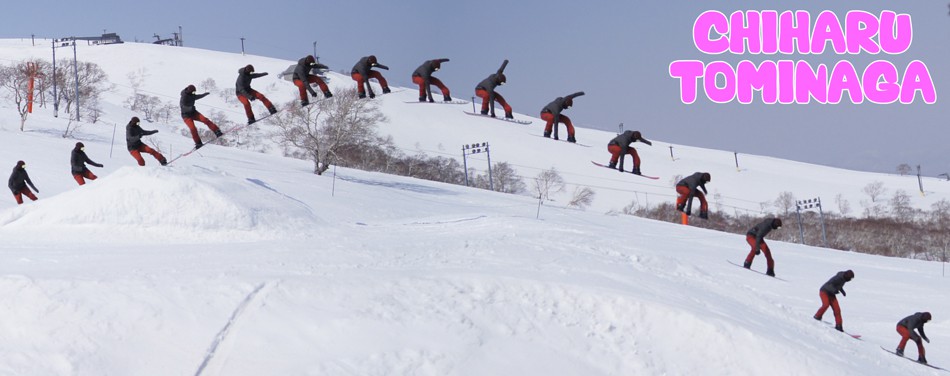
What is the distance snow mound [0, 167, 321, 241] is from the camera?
24344mm

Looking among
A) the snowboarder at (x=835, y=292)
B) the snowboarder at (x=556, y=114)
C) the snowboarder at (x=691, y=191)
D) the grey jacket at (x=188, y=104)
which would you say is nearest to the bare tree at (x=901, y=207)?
the snowboarder at (x=691, y=191)

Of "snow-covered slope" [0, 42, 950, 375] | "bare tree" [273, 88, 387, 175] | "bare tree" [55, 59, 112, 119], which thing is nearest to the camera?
"snow-covered slope" [0, 42, 950, 375]

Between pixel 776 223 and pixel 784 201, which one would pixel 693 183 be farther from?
pixel 784 201

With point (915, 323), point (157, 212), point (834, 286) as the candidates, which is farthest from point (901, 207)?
point (157, 212)

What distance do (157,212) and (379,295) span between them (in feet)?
32.7

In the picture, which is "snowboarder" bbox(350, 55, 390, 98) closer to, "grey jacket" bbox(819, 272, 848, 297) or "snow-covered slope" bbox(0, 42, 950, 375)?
"snow-covered slope" bbox(0, 42, 950, 375)

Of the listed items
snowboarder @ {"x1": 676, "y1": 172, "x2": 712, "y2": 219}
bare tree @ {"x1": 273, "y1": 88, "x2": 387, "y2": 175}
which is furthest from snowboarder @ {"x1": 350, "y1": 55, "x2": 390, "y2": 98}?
bare tree @ {"x1": 273, "y1": 88, "x2": 387, "y2": 175}

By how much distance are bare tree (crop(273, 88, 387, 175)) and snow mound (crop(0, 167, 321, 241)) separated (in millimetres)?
26100

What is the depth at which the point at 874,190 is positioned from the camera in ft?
379

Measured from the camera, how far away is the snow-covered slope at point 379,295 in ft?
50.2

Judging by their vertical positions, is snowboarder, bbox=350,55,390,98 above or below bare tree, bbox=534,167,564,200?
above

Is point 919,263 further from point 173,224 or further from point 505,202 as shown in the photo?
point 173,224

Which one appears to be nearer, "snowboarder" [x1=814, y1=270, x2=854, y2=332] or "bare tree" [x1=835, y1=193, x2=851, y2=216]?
"snowboarder" [x1=814, y1=270, x2=854, y2=332]

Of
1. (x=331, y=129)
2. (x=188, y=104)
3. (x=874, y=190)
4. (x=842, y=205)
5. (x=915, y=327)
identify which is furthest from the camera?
(x=874, y=190)
